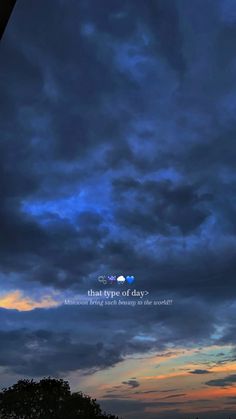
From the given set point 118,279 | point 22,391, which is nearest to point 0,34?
point 118,279

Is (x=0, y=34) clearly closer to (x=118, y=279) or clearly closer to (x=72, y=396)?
(x=118, y=279)

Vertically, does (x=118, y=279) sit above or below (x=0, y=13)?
above

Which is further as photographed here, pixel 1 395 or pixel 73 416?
pixel 1 395

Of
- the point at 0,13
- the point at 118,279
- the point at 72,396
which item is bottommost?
the point at 0,13

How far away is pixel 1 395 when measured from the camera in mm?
63281

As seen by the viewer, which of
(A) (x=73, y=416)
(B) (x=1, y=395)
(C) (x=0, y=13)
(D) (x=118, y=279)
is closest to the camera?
(C) (x=0, y=13)

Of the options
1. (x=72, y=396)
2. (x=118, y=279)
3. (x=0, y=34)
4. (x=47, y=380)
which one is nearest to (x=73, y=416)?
(x=72, y=396)

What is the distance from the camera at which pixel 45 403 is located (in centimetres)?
6156

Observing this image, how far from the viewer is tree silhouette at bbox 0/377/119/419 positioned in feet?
196

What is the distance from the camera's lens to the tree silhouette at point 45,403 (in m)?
59.9

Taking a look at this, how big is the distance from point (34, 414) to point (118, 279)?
2634 centimetres

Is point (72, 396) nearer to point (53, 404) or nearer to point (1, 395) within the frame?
A: point (53, 404)

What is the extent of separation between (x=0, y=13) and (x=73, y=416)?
62.2 m

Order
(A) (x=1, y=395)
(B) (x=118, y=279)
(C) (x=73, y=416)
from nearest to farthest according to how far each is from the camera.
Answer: (B) (x=118, y=279) < (C) (x=73, y=416) < (A) (x=1, y=395)
